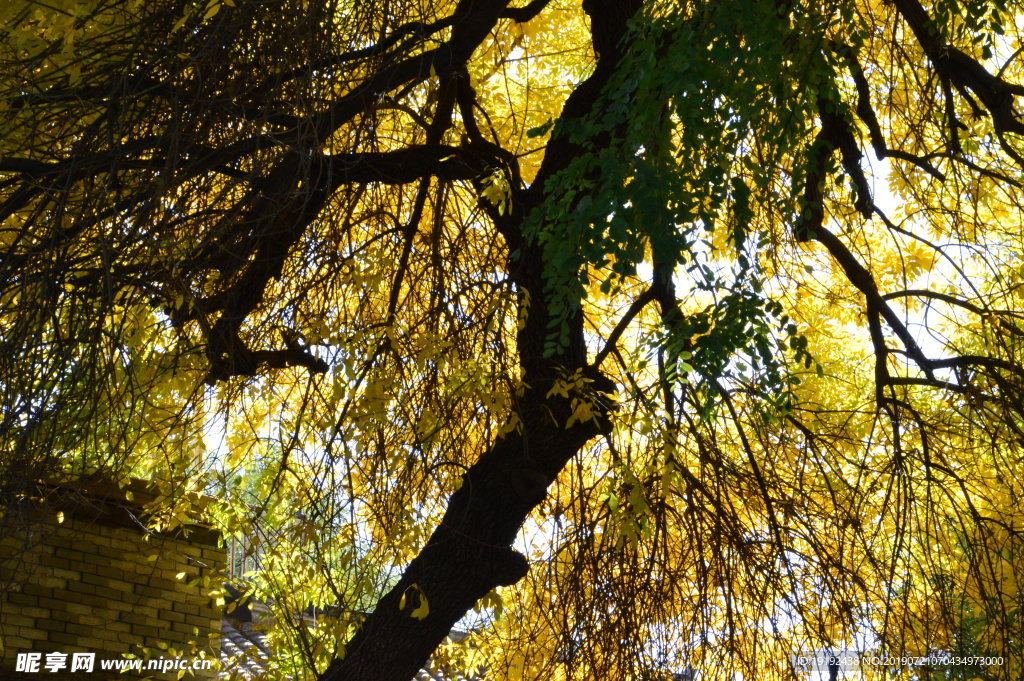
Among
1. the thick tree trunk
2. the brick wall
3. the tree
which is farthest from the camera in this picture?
the brick wall

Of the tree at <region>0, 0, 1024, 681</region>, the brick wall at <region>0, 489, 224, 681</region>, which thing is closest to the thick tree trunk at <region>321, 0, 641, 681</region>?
the tree at <region>0, 0, 1024, 681</region>

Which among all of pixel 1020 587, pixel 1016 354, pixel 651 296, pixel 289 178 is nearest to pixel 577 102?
pixel 651 296

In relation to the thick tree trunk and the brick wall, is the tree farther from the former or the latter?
the brick wall

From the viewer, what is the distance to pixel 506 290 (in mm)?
5121

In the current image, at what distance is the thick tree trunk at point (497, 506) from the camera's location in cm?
508

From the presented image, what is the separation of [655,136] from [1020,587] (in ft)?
9.74

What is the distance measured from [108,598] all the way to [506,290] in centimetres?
373

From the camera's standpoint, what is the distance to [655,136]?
356 centimetres

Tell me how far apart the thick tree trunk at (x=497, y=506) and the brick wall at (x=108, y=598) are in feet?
4.69

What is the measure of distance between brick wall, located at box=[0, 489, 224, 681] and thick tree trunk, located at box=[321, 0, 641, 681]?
143 cm

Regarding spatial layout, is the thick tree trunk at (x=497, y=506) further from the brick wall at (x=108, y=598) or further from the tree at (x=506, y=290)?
the brick wall at (x=108, y=598)

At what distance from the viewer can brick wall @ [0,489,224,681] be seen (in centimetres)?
628

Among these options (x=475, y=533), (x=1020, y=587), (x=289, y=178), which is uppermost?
(x=289, y=178)

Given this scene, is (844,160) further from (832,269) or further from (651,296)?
(832,269)
